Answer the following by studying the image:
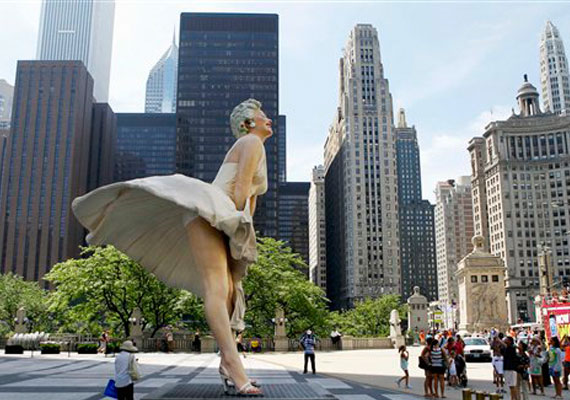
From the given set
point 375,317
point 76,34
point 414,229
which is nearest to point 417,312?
point 375,317

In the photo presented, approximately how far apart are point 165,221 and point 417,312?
155 feet

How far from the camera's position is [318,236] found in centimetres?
15888

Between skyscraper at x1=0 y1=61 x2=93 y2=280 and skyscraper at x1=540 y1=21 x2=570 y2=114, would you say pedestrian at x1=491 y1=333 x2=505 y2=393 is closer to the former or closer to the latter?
skyscraper at x1=0 y1=61 x2=93 y2=280

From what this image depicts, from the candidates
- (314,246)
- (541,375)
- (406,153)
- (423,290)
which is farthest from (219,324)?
(406,153)

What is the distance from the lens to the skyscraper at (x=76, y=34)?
593 ft

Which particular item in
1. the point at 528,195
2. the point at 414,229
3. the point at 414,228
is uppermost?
the point at 414,228

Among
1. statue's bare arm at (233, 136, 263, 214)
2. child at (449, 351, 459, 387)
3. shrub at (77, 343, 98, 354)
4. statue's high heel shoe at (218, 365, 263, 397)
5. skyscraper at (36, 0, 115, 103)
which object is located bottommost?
shrub at (77, 343, 98, 354)

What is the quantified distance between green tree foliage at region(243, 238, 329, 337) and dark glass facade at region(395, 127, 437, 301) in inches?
5093

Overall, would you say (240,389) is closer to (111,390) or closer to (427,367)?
(111,390)

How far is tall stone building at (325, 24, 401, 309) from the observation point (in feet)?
386

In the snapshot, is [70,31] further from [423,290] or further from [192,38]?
[423,290]

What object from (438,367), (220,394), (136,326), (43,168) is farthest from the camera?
(43,168)

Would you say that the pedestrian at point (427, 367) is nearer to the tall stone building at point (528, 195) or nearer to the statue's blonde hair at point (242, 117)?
the statue's blonde hair at point (242, 117)

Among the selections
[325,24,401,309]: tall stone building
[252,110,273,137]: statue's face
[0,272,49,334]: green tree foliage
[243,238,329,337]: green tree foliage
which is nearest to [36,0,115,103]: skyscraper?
[325,24,401,309]: tall stone building
